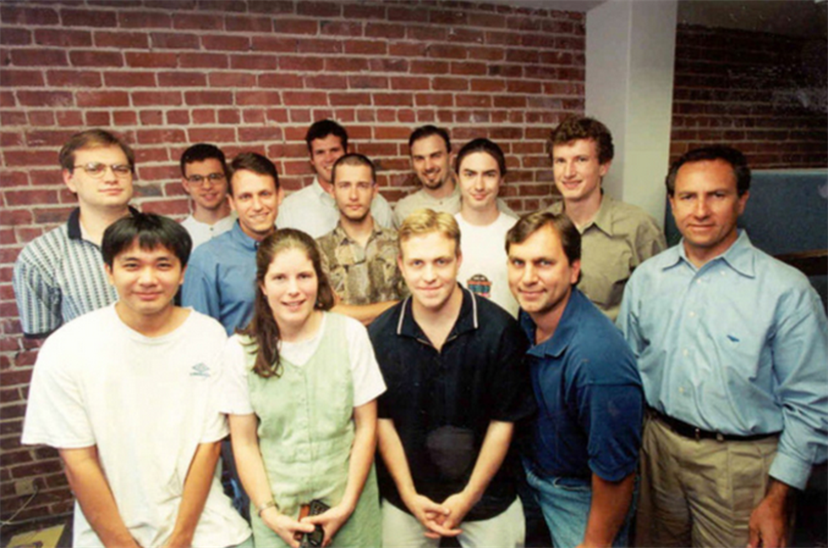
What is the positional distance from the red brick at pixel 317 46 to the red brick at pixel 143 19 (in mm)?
689

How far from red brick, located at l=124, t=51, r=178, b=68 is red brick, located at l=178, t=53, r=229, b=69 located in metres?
0.04

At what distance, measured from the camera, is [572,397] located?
4.82 feet

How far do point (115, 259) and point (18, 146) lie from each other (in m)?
1.54

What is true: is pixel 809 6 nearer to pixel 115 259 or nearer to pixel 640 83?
pixel 640 83

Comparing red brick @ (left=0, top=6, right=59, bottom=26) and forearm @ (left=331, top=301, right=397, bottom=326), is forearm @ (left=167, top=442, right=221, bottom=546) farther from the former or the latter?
red brick @ (left=0, top=6, right=59, bottom=26)

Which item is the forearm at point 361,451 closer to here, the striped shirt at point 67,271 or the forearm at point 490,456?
the forearm at point 490,456

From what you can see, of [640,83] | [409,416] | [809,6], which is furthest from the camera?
[640,83]

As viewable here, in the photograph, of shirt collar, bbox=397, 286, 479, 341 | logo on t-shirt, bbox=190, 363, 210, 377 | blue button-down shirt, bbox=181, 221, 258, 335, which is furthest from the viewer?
blue button-down shirt, bbox=181, 221, 258, 335

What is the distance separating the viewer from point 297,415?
1.46m

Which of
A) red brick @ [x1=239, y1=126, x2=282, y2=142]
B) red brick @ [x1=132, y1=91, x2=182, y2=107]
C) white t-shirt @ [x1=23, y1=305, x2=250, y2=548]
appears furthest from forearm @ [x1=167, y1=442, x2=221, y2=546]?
red brick @ [x1=132, y1=91, x2=182, y2=107]

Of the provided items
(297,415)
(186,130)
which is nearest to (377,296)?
(297,415)

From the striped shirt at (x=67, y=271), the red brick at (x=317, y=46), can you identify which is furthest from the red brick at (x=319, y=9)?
the striped shirt at (x=67, y=271)

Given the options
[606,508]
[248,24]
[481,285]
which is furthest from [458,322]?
[248,24]

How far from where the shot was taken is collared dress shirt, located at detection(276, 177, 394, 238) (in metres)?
2.65
